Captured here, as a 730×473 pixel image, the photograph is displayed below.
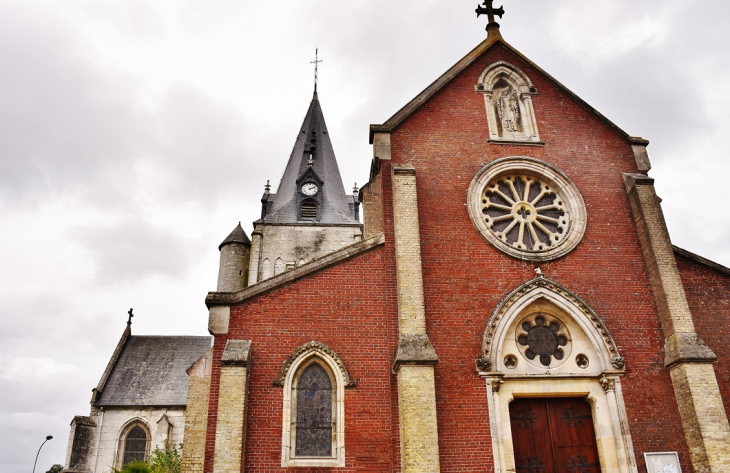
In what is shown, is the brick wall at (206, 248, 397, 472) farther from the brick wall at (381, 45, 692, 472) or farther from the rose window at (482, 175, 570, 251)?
the rose window at (482, 175, 570, 251)

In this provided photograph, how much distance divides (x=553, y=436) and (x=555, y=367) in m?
1.32

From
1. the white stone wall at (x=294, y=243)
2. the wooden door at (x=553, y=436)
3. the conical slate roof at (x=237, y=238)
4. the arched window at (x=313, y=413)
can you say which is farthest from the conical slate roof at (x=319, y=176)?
the wooden door at (x=553, y=436)

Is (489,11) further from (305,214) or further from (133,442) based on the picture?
(133,442)

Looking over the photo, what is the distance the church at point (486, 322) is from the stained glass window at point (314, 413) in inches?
1.1

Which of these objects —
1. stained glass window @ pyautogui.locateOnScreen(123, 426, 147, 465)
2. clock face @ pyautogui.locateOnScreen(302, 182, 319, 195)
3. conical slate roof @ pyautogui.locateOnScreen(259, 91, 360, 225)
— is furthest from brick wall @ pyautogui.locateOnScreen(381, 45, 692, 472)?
stained glass window @ pyautogui.locateOnScreen(123, 426, 147, 465)

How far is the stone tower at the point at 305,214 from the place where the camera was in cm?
2717

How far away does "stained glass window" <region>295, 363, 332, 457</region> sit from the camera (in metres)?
10.3

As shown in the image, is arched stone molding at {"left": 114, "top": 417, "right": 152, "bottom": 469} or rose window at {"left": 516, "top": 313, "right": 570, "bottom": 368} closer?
rose window at {"left": 516, "top": 313, "right": 570, "bottom": 368}

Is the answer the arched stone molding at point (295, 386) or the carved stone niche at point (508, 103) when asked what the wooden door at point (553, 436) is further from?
the carved stone niche at point (508, 103)

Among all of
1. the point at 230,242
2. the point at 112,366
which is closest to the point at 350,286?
the point at 230,242

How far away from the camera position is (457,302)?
11383 millimetres

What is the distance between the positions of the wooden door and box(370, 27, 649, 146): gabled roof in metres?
6.60

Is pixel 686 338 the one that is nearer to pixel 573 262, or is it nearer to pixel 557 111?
pixel 573 262

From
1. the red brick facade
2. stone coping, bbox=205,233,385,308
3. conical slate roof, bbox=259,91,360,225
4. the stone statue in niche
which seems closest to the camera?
the red brick facade
